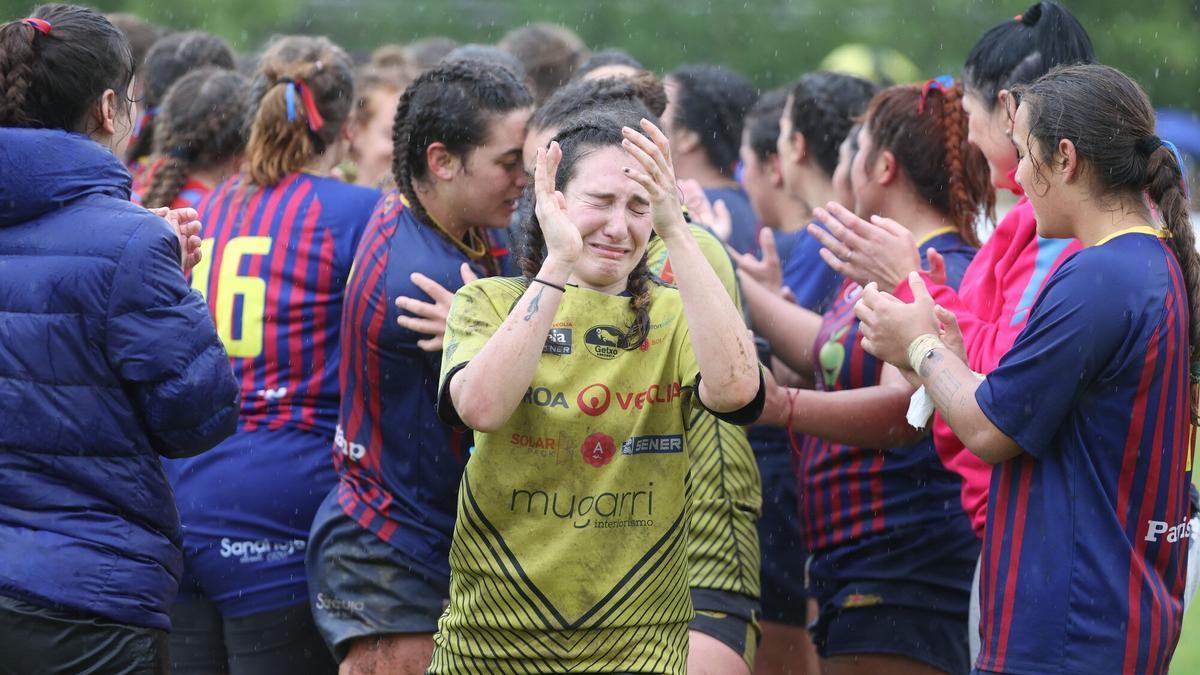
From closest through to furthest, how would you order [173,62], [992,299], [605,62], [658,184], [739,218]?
[658,184] → [992,299] → [605,62] → [739,218] → [173,62]

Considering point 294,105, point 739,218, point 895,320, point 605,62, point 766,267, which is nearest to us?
point 895,320

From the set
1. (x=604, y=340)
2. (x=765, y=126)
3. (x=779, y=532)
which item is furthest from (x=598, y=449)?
(x=765, y=126)

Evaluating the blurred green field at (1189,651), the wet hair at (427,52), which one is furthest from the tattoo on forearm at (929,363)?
the wet hair at (427,52)

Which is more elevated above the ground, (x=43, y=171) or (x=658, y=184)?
(x=658, y=184)

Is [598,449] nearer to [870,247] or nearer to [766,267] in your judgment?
[870,247]

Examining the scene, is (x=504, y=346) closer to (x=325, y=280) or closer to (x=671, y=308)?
(x=671, y=308)

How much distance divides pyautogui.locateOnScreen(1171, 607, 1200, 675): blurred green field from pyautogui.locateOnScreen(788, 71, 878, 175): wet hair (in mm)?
3305

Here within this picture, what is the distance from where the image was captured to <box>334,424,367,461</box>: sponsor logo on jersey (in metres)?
4.09

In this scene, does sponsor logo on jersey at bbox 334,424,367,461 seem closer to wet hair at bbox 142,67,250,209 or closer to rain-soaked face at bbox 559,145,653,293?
rain-soaked face at bbox 559,145,653,293

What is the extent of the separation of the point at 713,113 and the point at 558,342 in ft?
11.5

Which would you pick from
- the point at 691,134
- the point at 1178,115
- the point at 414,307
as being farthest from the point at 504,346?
the point at 1178,115

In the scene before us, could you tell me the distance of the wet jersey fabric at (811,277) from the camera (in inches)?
215

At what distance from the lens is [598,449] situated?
126 inches

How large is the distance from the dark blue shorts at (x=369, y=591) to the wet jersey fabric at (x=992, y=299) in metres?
1.46
